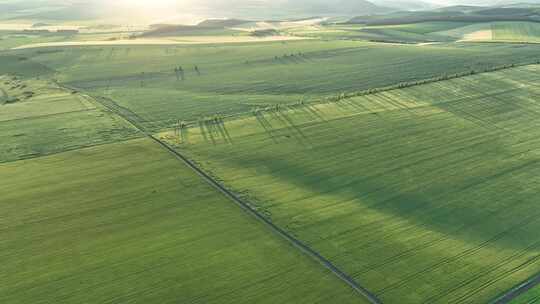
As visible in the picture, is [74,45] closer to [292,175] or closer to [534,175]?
[292,175]

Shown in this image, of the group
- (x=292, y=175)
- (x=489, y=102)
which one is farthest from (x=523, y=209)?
(x=489, y=102)

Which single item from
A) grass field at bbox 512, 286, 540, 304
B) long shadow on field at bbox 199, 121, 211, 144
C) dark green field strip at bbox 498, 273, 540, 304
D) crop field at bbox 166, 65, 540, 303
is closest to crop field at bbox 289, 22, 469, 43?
crop field at bbox 166, 65, 540, 303

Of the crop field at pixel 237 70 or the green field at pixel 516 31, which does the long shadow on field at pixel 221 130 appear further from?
the green field at pixel 516 31

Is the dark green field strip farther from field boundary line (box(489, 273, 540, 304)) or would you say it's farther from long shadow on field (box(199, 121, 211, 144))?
long shadow on field (box(199, 121, 211, 144))

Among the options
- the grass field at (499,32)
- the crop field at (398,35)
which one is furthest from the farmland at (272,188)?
the crop field at (398,35)

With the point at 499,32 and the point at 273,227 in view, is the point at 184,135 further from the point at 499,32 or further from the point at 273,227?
the point at 499,32

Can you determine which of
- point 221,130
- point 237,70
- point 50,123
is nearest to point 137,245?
point 221,130
